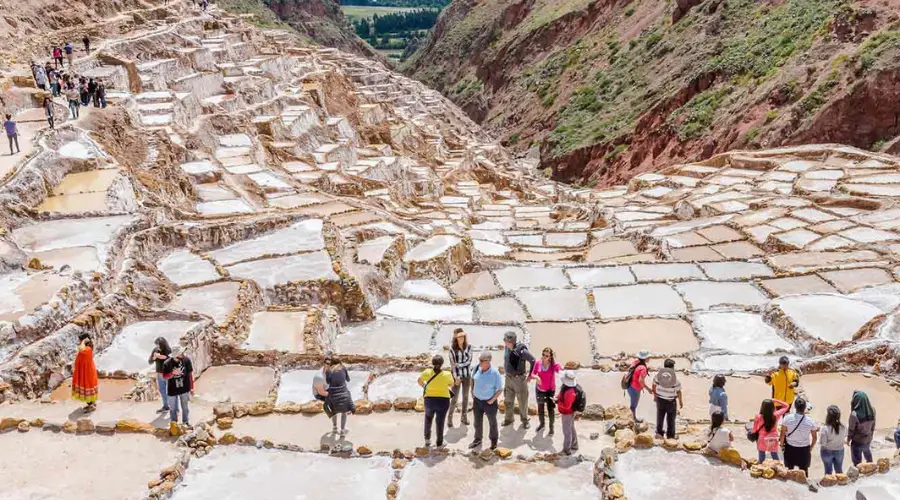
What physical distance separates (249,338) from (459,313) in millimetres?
4278

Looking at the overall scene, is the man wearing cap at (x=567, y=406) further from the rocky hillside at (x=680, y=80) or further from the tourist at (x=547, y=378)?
the rocky hillside at (x=680, y=80)

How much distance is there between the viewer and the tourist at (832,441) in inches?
297

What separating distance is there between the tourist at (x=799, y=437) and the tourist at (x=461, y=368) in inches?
131

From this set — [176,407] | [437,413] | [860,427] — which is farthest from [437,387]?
[860,427]

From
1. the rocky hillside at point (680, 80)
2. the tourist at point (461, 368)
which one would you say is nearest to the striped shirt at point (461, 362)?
the tourist at point (461, 368)

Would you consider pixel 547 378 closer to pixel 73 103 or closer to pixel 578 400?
pixel 578 400

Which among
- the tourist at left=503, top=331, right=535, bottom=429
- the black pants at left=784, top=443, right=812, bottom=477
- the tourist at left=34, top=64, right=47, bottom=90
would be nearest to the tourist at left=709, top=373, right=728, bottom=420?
the black pants at left=784, top=443, right=812, bottom=477

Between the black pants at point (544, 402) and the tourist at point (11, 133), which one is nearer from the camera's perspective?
the black pants at point (544, 402)

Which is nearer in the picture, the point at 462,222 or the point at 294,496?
the point at 294,496

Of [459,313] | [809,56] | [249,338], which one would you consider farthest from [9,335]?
[809,56]

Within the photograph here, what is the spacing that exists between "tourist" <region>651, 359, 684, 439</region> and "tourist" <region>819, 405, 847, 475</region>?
57.6 inches

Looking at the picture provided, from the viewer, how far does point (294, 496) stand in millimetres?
7012

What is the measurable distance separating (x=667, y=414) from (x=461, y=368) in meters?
2.35

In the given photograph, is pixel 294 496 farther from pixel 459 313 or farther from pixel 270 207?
pixel 270 207
